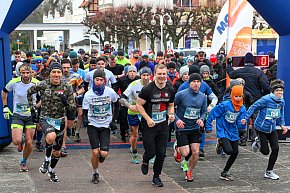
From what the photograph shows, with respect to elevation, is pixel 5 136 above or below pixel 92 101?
below

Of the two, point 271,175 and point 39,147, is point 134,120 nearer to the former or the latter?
point 39,147

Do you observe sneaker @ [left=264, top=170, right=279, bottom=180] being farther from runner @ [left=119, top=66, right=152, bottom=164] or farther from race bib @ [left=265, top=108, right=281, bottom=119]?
runner @ [left=119, top=66, right=152, bottom=164]

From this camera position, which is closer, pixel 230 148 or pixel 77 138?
pixel 230 148

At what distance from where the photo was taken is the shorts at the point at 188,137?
26.4 ft

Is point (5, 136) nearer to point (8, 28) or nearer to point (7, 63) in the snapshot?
point (7, 63)

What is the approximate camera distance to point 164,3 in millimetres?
53125

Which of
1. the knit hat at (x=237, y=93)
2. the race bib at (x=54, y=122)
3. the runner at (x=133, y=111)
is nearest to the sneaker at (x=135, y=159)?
the runner at (x=133, y=111)

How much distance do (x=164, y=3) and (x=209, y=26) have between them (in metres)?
8.91

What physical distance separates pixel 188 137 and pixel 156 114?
671mm

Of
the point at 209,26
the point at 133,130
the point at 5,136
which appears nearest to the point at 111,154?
the point at 133,130

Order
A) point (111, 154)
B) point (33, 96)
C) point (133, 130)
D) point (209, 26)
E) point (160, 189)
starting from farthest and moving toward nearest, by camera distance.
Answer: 1. point (209, 26)
2. point (111, 154)
3. point (133, 130)
4. point (33, 96)
5. point (160, 189)

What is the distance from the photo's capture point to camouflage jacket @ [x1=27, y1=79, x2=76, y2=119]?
7.88 m

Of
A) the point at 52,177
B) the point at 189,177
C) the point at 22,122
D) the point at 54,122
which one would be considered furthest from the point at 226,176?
the point at 22,122

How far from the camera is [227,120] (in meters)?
8.29
